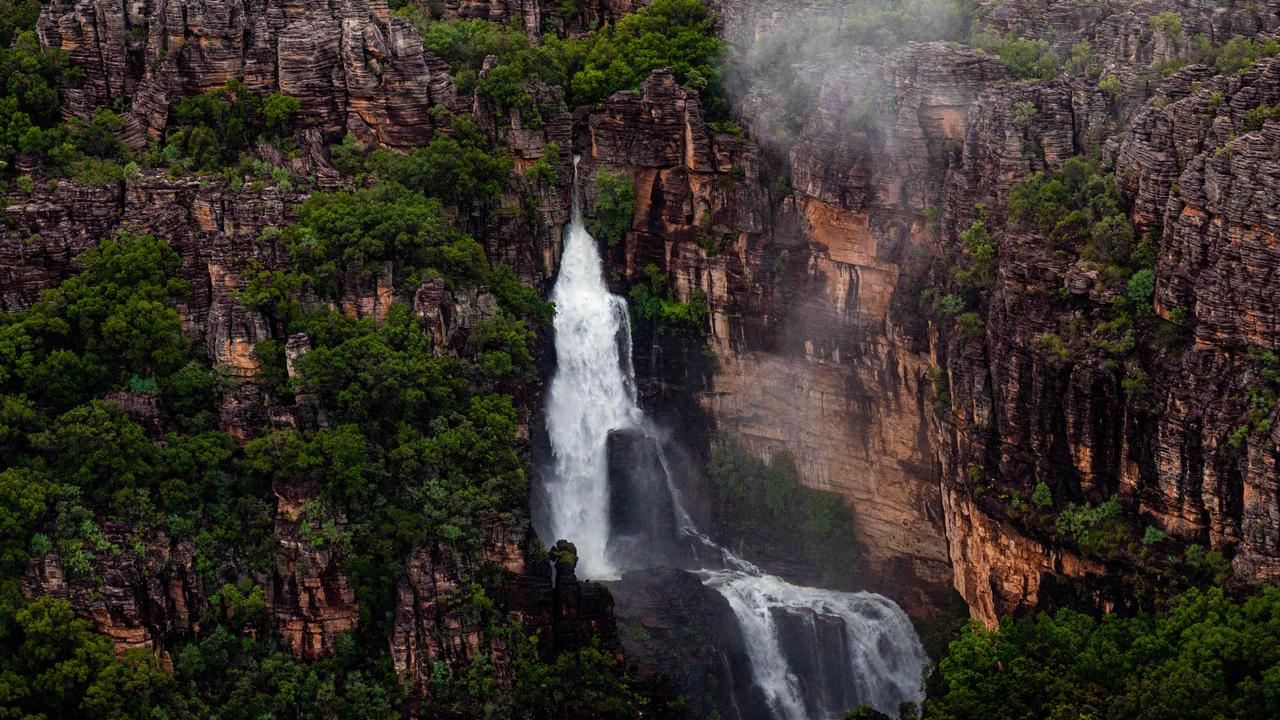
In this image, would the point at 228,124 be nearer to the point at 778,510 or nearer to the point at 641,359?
the point at 641,359

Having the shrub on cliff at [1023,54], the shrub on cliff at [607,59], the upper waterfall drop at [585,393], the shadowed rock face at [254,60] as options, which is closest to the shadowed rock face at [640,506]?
the upper waterfall drop at [585,393]

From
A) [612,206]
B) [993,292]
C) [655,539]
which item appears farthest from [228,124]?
[993,292]

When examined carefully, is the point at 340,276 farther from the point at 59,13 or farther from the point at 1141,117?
the point at 1141,117

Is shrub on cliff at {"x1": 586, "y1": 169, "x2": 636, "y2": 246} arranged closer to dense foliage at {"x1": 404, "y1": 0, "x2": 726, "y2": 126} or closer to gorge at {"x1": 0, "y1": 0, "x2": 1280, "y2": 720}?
gorge at {"x1": 0, "y1": 0, "x2": 1280, "y2": 720}

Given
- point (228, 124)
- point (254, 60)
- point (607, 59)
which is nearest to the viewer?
point (228, 124)

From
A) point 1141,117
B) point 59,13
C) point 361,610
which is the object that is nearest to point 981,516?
point 1141,117

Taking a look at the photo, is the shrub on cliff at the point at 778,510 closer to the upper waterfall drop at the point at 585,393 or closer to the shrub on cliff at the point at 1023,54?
the upper waterfall drop at the point at 585,393

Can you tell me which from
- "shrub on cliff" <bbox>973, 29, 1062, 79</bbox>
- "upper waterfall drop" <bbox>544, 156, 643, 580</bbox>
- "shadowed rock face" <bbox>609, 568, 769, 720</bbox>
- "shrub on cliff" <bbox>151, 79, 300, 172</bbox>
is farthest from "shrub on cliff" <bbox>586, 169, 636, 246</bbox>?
"shrub on cliff" <bbox>973, 29, 1062, 79</bbox>
